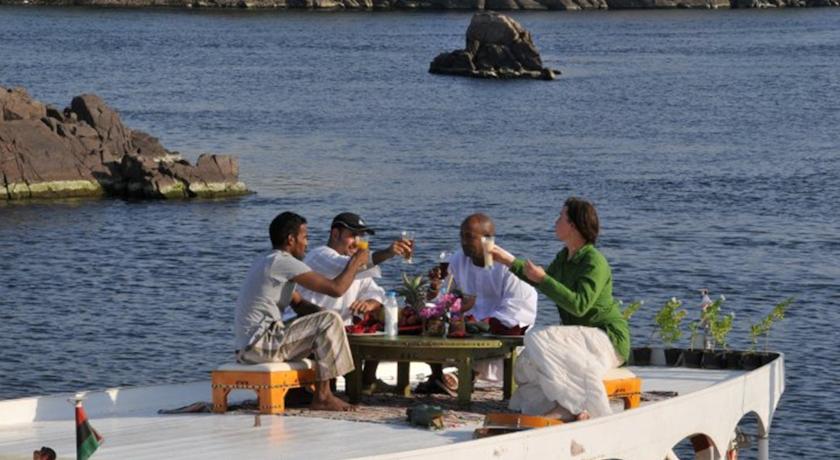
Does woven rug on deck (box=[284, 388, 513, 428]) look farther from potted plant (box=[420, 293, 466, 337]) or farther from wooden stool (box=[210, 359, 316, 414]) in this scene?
potted plant (box=[420, 293, 466, 337])

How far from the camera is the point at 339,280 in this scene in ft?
52.5

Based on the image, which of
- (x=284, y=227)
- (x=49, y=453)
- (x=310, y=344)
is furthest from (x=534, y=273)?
(x=49, y=453)

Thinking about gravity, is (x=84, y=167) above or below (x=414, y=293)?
below

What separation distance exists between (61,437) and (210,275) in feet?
84.0

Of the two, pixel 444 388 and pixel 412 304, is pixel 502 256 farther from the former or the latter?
pixel 444 388

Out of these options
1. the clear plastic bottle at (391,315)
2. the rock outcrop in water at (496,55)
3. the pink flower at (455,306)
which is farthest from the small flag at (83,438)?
the rock outcrop in water at (496,55)

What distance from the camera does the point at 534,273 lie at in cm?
1487

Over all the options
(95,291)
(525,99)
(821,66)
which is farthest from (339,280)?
(821,66)

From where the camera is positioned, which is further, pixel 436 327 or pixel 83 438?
pixel 436 327

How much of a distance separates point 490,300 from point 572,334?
2.21 m

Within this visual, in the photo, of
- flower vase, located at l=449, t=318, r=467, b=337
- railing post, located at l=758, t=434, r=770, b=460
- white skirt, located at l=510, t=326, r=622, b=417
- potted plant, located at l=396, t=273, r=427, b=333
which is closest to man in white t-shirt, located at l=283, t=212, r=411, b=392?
potted plant, located at l=396, t=273, r=427, b=333

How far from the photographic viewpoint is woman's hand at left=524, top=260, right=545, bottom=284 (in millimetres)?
14852

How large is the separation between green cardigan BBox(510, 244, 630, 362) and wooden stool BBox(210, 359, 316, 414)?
1.90 m

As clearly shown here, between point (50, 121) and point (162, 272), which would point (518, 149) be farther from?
point (162, 272)
